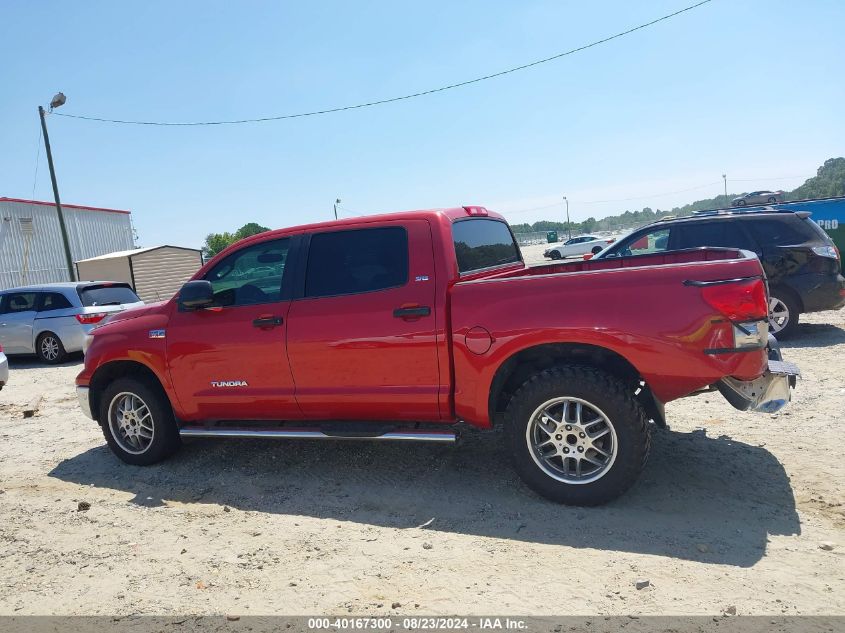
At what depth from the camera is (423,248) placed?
4.27 m

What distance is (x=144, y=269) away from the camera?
73.1 feet

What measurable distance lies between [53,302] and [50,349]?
85cm

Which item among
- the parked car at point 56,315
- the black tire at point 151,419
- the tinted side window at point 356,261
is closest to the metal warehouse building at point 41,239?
the parked car at point 56,315

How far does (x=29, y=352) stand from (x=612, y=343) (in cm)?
1149

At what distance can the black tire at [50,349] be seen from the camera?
37.0 ft

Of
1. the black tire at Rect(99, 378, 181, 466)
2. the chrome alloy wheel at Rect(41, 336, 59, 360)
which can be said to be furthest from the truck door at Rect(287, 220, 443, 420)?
the chrome alloy wheel at Rect(41, 336, 59, 360)

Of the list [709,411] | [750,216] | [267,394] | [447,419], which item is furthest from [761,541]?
[750,216]

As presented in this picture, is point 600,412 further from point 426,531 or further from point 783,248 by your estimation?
point 783,248

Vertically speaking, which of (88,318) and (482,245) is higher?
(482,245)

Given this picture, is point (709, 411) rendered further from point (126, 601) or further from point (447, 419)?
point (126, 601)

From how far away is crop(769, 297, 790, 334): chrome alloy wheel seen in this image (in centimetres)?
839

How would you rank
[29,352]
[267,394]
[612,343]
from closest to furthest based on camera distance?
[612,343] < [267,394] < [29,352]

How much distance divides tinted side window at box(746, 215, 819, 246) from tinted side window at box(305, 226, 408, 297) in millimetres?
6109

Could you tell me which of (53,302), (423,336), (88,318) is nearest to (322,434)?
(423,336)
